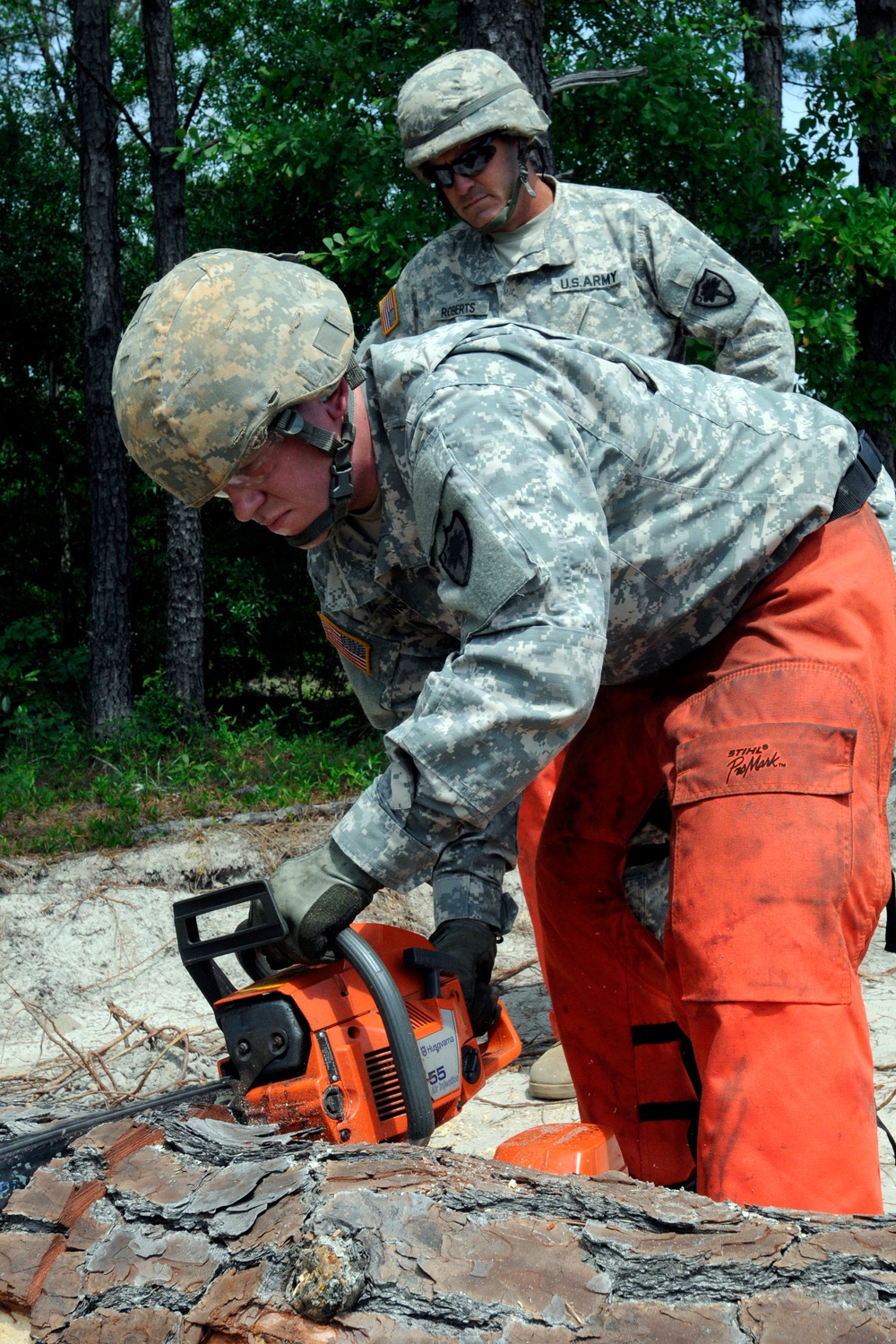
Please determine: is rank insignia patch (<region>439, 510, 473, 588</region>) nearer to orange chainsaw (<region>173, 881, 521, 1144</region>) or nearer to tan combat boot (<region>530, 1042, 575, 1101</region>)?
orange chainsaw (<region>173, 881, 521, 1144</region>)

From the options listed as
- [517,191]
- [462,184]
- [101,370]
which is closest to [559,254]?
[517,191]

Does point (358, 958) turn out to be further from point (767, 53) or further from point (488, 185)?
point (767, 53)

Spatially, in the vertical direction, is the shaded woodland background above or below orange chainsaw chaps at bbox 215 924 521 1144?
above

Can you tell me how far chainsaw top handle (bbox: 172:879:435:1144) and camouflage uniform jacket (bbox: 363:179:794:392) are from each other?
2.31 m

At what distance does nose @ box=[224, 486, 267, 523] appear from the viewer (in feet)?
7.14

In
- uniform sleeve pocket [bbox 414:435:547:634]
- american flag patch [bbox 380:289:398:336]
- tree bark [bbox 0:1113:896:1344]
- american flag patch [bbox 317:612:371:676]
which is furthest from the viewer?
american flag patch [bbox 380:289:398:336]

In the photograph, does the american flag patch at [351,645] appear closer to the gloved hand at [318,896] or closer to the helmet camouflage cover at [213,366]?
the helmet camouflage cover at [213,366]

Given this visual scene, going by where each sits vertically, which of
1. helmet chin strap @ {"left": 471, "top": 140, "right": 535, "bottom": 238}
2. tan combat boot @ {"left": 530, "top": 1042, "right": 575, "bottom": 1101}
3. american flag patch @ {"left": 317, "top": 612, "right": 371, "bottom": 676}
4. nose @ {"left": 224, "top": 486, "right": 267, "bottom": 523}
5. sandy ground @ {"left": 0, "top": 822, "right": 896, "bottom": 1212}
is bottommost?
tan combat boot @ {"left": 530, "top": 1042, "right": 575, "bottom": 1101}

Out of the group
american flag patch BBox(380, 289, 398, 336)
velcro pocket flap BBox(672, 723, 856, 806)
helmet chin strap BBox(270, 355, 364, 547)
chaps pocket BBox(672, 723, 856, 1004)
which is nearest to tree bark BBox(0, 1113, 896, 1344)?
chaps pocket BBox(672, 723, 856, 1004)

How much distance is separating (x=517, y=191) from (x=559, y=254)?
0.77 feet

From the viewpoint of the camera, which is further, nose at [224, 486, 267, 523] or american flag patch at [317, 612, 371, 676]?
american flag patch at [317, 612, 371, 676]

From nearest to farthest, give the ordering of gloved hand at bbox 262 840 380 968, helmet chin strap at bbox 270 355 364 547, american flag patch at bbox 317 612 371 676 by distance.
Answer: gloved hand at bbox 262 840 380 968 < helmet chin strap at bbox 270 355 364 547 < american flag patch at bbox 317 612 371 676

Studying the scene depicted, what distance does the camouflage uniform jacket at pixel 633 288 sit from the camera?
11.9 ft

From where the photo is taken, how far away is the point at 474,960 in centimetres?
245
